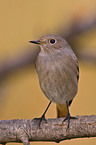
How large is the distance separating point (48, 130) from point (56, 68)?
0.89 m

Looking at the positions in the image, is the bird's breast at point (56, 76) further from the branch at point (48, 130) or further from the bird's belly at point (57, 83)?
the branch at point (48, 130)

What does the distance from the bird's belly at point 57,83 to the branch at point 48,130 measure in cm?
60

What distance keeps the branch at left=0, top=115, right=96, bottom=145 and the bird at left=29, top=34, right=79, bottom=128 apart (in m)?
0.40

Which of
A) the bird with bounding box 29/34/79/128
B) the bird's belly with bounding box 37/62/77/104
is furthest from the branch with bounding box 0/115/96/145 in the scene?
the bird's belly with bounding box 37/62/77/104

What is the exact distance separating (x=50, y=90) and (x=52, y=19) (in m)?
3.49

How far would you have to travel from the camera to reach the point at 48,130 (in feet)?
12.2

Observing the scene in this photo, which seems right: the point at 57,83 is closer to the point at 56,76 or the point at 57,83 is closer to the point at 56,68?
the point at 56,76

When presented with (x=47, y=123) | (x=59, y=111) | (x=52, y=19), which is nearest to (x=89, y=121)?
(x=47, y=123)

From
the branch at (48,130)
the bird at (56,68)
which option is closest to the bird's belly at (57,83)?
the bird at (56,68)

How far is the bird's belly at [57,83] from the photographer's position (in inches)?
165

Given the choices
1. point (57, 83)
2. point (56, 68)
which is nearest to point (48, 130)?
point (57, 83)

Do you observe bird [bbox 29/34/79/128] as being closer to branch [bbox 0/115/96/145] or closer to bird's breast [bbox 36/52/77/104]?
bird's breast [bbox 36/52/77/104]

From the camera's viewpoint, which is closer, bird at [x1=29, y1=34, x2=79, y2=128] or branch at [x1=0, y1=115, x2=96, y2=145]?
branch at [x1=0, y1=115, x2=96, y2=145]

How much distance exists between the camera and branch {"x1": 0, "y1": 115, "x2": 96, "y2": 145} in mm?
3627
